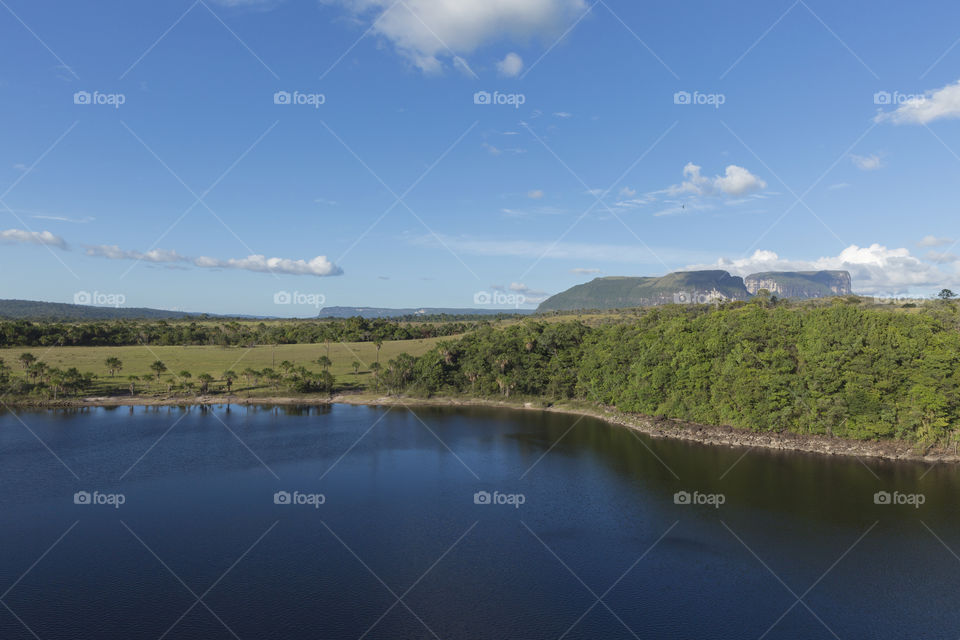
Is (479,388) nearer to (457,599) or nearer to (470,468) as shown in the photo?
(470,468)

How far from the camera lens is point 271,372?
9194 centimetres

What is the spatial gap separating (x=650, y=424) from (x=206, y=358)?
93221mm

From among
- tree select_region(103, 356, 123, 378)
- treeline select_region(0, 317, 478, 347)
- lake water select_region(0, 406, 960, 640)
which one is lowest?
lake water select_region(0, 406, 960, 640)

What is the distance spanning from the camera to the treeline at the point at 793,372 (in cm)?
5431

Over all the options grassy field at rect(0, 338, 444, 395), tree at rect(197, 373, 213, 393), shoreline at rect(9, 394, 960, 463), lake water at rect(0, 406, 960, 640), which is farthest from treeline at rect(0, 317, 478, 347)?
lake water at rect(0, 406, 960, 640)

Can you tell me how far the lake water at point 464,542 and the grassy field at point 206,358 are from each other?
38937 millimetres

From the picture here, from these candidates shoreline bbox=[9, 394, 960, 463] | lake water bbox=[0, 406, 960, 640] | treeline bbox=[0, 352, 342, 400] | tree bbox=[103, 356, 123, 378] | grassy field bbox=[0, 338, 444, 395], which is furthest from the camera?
tree bbox=[103, 356, 123, 378]

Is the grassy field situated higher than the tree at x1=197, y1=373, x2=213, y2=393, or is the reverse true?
the grassy field

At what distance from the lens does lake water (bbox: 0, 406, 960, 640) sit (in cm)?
2638

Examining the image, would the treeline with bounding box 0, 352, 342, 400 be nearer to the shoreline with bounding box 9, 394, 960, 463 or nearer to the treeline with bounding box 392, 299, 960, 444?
the shoreline with bounding box 9, 394, 960, 463

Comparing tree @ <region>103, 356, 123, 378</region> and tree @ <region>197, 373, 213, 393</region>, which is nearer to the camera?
tree @ <region>197, 373, 213, 393</region>

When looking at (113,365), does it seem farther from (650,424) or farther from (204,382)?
(650,424)

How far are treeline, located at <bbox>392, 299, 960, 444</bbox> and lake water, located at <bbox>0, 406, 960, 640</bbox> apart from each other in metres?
5.88

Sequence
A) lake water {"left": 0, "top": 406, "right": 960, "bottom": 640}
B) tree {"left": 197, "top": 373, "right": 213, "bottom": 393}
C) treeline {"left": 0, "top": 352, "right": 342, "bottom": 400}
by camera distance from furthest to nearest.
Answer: tree {"left": 197, "top": 373, "right": 213, "bottom": 393}, treeline {"left": 0, "top": 352, "right": 342, "bottom": 400}, lake water {"left": 0, "top": 406, "right": 960, "bottom": 640}
